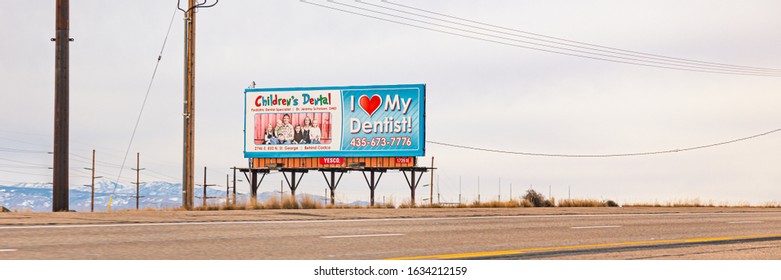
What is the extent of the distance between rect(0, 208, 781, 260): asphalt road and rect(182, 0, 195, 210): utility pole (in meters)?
7.75

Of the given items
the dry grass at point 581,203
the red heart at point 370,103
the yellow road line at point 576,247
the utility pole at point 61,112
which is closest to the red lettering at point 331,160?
the red heart at point 370,103

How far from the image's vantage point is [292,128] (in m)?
54.6

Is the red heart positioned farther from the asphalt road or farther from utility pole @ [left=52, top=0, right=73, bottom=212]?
the asphalt road

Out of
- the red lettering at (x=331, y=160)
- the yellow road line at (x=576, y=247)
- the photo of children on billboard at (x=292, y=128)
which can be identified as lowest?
the yellow road line at (x=576, y=247)

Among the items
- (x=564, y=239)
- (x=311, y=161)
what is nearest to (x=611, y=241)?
(x=564, y=239)

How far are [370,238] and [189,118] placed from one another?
15.6m

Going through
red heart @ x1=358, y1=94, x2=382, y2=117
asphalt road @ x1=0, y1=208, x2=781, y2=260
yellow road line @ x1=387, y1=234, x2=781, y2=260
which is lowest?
yellow road line @ x1=387, y1=234, x2=781, y2=260

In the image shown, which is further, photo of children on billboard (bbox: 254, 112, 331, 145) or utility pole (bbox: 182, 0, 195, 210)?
photo of children on billboard (bbox: 254, 112, 331, 145)

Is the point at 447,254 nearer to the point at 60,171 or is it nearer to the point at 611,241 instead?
the point at 611,241

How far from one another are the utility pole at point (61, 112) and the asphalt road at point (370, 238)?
6943 mm

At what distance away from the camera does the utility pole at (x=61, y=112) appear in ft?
92.1

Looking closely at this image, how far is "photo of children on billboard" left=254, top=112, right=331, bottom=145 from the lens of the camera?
54.1 m

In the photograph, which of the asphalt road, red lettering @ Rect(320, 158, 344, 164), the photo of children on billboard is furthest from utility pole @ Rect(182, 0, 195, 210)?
red lettering @ Rect(320, 158, 344, 164)

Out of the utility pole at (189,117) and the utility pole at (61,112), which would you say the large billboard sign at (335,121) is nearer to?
the utility pole at (189,117)
